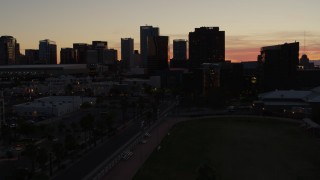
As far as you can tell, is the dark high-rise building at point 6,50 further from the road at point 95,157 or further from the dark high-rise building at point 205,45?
the road at point 95,157

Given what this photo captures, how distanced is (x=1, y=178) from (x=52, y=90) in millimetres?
71987

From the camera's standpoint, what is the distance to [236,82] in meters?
91.5

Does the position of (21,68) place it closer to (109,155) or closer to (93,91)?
(93,91)

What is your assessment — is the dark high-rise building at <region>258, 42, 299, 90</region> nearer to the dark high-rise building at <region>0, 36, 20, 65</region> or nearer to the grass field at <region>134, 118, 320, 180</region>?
the grass field at <region>134, 118, 320, 180</region>

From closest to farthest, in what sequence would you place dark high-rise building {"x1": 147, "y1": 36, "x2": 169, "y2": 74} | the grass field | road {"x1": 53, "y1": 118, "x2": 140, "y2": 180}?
road {"x1": 53, "y1": 118, "x2": 140, "y2": 180} → the grass field → dark high-rise building {"x1": 147, "y1": 36, "x2": 169, "y2": 74}

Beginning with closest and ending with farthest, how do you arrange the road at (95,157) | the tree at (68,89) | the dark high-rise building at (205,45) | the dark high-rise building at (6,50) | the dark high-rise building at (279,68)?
the road at (95,157), the dark high-rise building at (279,68), the tree at (68,89), the dark high-rise building at (205,45), the dark high-rise building at (6,50)

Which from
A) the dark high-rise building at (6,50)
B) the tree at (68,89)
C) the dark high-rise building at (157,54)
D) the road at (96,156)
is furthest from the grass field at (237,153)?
the dark high-rise building at (6,50)

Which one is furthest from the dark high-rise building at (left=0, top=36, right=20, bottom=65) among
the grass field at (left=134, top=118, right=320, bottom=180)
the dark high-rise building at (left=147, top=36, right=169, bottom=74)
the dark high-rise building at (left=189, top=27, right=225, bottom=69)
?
the grass field at (left=134, top=118, right=320, bottom=180)

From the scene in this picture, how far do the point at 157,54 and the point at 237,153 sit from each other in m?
134

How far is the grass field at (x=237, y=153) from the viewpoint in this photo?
27.9m

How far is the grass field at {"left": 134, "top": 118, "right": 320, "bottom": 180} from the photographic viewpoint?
2792 cm

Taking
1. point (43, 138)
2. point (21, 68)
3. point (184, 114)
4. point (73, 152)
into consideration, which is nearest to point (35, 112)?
point (43, 138)

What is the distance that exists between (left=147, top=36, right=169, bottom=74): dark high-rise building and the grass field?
116 meters

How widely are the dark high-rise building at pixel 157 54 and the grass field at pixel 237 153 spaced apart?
11637 centimetres
